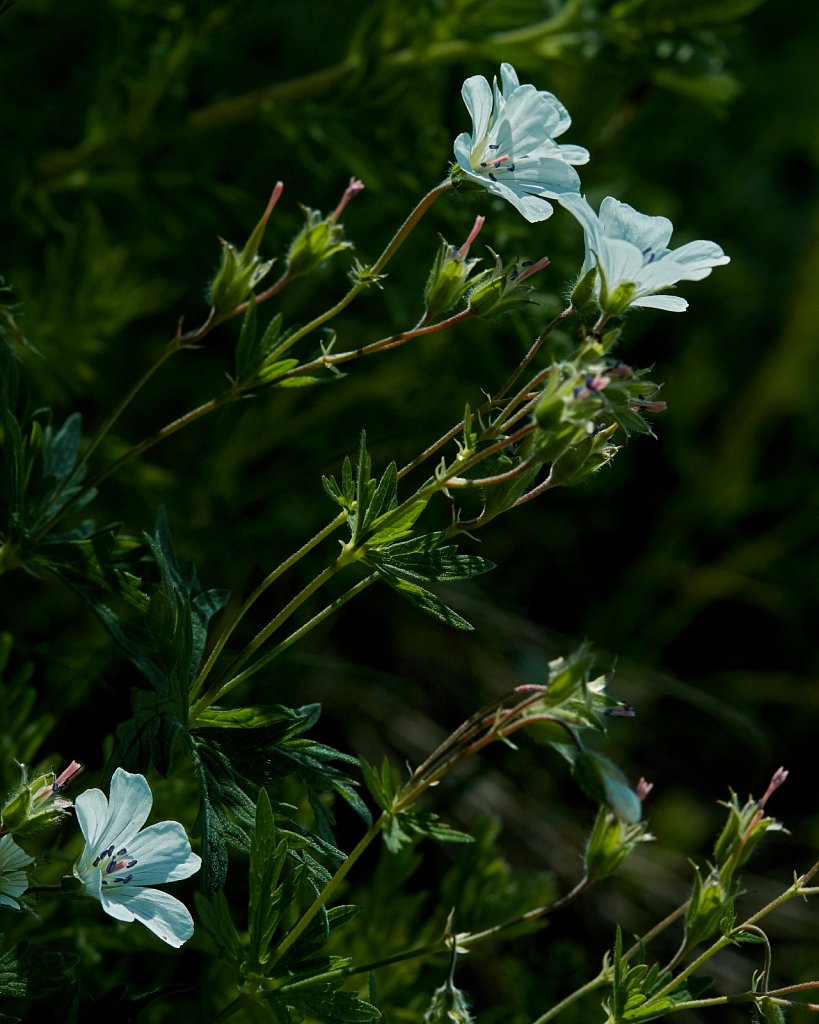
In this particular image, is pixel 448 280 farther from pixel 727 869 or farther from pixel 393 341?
pixel 727 869

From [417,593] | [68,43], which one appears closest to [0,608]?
[417,593]

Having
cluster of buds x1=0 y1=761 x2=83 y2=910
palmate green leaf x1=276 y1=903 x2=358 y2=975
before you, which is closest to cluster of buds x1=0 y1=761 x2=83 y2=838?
cluster of buds x1=0 y1=761 x2=83 y2=910

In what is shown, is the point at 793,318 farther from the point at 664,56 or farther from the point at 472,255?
the point at 472,255

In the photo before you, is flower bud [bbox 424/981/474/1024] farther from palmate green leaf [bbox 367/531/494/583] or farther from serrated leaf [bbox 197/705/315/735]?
palmate green leaf [bbox 367/531/494/583]

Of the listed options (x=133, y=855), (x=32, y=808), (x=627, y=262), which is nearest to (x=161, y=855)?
(x=133, y=855)

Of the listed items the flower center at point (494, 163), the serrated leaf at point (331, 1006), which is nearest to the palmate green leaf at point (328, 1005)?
the serrated leaf at point (331, 1006)

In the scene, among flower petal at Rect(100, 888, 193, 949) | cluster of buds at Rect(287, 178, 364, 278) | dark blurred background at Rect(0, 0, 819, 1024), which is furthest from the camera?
dark blurred background at Rect(0, 0, 819, 1024)
